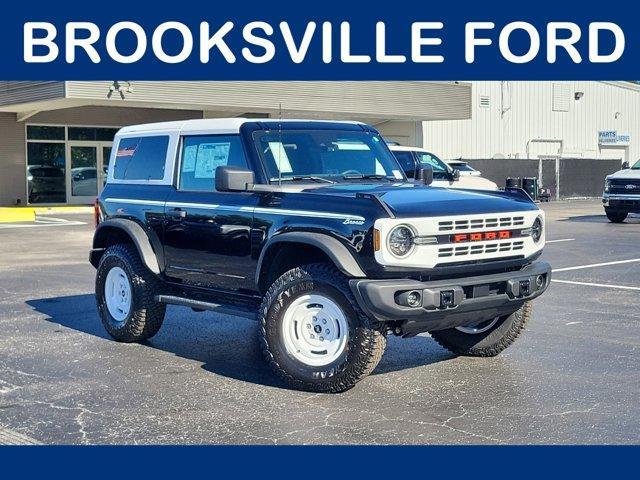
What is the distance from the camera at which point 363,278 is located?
6.29 meters

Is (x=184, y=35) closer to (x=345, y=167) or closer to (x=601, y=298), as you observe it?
(x=601, y=298)

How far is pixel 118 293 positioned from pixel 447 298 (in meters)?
3.53

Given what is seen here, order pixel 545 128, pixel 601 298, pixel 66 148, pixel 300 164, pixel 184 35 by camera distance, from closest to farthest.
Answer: pixel 300 164, pixel 601 298, pixel 184 35, pixel 66 148, pixel 545 128

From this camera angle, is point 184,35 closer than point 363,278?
No

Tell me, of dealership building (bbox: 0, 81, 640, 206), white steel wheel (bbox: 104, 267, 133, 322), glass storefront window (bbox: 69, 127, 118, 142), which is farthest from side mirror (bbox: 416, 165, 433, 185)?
glass storefront window (bbox: 69, 127, 118, 142)

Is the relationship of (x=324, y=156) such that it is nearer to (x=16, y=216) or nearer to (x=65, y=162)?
(x=16, y=216)

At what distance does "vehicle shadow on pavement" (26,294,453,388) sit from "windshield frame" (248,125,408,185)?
1489 mm

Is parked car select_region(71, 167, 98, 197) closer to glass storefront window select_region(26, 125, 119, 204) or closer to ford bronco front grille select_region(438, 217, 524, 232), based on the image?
glass storefront window select_region(26, 125, 119, 204)

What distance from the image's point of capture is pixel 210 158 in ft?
25.4

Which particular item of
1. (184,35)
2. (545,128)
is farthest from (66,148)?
(545,128)

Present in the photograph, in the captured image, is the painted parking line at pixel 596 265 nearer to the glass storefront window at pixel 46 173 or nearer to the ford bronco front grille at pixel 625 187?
the ford bronco front grille at pixel 625 187

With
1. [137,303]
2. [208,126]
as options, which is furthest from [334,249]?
[137,303]

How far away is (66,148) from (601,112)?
2902 centimetres

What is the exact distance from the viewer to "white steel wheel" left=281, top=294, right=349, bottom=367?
255 inches
